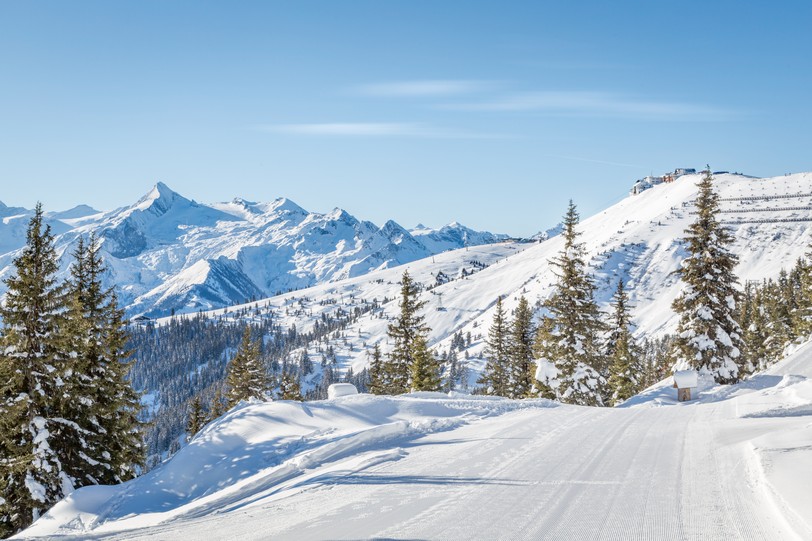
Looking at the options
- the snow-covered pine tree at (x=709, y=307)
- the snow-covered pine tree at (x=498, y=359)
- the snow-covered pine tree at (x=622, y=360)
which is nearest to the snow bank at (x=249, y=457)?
the snow-covered pine tree at (x=709, y=307)

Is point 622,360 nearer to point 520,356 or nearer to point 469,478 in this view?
point 520,356

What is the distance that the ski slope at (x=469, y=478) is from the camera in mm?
7340

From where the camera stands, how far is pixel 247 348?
45750 mm

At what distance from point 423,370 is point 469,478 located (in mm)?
31921

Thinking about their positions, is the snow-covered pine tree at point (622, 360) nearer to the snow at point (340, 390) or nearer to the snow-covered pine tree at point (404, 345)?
the snow-covered pine tree at point (404, 345)

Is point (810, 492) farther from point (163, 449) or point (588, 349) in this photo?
point (163, 449)

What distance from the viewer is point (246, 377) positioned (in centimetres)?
4428

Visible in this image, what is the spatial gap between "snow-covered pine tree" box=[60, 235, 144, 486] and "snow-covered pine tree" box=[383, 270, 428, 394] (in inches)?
792

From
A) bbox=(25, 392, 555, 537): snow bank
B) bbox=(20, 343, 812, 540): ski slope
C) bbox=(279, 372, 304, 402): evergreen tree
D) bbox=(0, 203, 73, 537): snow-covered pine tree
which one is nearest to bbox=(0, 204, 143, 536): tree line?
bbox=(0, 203, 73, 537): snow-covered pine tree

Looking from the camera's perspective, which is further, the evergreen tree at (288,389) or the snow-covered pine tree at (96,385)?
the evergreen tree at (288,389)

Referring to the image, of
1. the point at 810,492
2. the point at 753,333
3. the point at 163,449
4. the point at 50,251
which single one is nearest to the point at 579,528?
the point at 810,492

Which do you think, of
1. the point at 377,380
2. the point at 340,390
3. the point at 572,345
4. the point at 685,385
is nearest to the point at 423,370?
the point at 377,380

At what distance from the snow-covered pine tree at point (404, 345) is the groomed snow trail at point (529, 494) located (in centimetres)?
3059

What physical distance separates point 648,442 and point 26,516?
18964 mm
